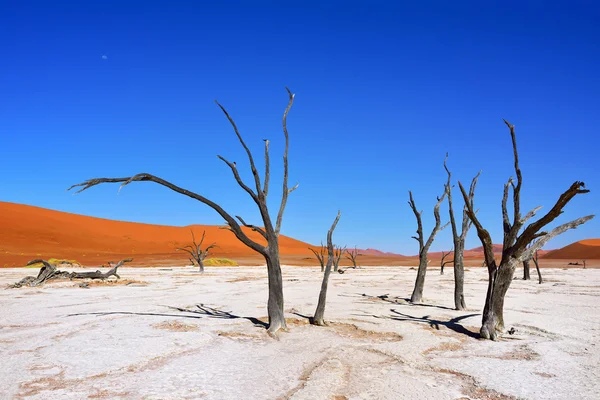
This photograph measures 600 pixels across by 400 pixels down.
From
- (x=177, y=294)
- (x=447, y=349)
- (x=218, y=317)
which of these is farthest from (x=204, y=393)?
(x=177, y=294)

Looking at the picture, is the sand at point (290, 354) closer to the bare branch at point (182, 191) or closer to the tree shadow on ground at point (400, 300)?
the tree shadow on ground at point (400, 300)

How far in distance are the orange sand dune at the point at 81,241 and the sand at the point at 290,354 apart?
29702 millimetres

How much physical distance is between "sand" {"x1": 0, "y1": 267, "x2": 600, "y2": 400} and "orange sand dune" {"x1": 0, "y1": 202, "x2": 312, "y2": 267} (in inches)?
1169

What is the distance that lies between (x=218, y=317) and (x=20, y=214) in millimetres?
68392

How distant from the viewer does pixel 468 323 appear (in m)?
9.34

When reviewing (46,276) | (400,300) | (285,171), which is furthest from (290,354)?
(46,276)

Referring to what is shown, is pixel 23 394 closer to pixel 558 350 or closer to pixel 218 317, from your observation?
pixel 218 317

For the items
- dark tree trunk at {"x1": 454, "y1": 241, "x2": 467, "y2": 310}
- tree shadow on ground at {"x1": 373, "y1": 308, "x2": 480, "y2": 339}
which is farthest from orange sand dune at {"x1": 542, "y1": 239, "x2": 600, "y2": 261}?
tree shadow on ground at {"x1": 373, "y1": 308, "x2": 480, "y2": 339}

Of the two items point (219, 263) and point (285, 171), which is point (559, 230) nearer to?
point (285, 171)

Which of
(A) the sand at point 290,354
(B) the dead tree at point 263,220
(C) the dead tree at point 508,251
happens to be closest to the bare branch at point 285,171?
(B) the dead tree at point 263,220

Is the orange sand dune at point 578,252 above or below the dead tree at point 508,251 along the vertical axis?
above

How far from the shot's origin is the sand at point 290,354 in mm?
4863

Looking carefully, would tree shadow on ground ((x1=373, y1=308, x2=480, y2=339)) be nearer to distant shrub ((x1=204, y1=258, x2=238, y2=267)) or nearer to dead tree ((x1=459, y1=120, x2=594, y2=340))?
dead tree ((x1=459, y1=120, x2=594, y2=340))

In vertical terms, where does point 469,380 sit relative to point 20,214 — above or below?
below
